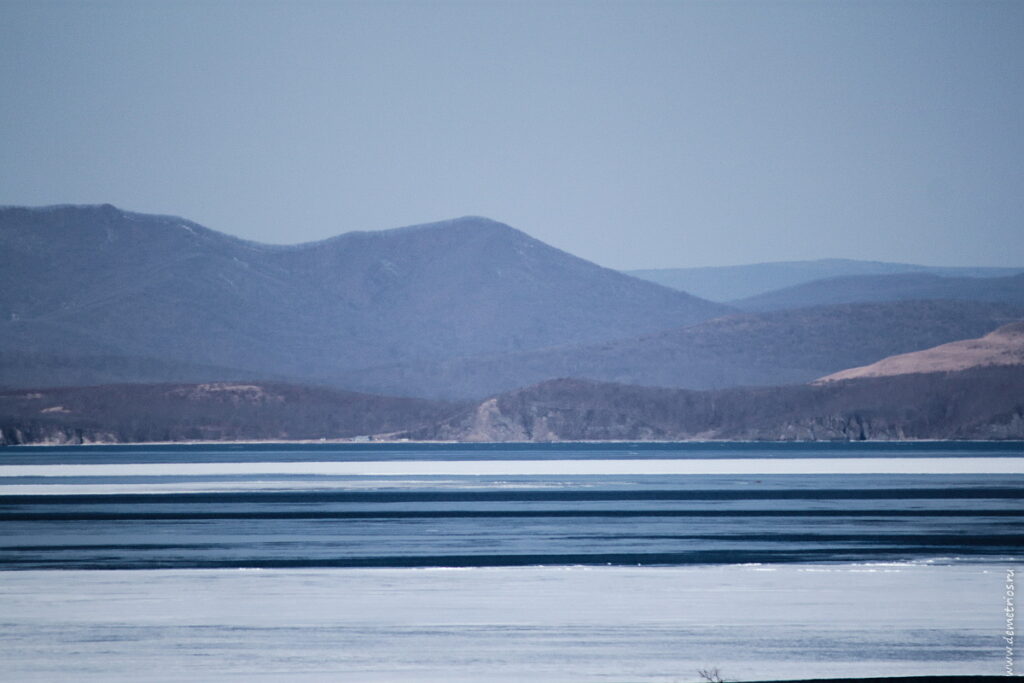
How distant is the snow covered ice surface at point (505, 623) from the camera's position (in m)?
17.4

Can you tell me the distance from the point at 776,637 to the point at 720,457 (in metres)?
73.2

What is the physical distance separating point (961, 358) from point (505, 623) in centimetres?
14053

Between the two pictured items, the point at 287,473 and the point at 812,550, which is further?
the point at 287,473

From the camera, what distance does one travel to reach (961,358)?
15338cm

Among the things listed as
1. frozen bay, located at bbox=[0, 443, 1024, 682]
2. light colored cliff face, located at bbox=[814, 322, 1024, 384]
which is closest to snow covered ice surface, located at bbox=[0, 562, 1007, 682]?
frozen bay, located at bbox=[0, 443, 1024, 682]

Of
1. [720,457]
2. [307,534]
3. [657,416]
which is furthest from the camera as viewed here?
[657,416]

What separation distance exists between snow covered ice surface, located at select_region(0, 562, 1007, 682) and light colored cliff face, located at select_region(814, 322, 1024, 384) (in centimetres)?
12852

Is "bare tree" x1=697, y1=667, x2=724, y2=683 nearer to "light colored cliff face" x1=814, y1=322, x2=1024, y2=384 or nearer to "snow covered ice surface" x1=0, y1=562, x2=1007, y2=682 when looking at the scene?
"snow covered ice surface" x1=0, y1=562, x2=1007, y2=682

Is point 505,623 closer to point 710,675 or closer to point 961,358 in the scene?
point 710,675

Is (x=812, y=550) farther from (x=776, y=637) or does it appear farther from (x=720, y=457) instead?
(x=720, y=457)

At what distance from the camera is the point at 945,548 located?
2873 cm

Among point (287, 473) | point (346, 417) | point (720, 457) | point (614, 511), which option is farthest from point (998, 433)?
point (614, 511)

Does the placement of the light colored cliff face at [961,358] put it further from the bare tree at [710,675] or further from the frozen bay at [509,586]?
the bare tree at [710,675]

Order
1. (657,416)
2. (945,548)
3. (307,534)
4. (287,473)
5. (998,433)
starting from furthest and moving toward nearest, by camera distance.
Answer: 1. (657,416)
2. (998,433)
3. (287,473)
4. (307,534)
5. (945,548)
